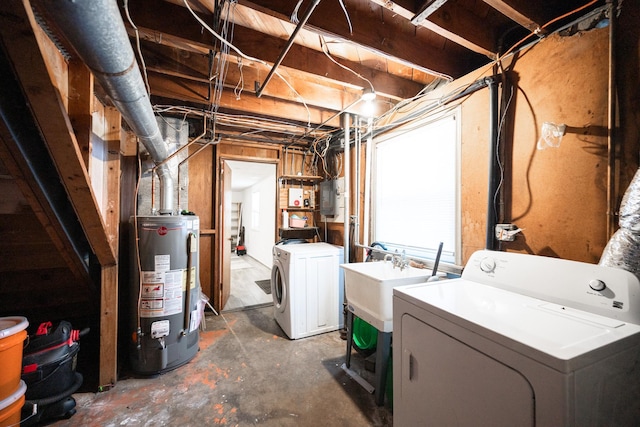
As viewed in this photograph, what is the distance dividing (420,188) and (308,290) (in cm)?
152

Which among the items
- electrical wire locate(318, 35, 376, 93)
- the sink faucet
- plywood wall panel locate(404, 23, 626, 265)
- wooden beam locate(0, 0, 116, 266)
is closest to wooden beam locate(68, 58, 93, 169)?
wooden beam locate(0, 0, 116, 266)

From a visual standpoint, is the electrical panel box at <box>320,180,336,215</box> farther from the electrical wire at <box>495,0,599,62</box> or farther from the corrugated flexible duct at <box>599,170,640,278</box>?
the corrugated flexible duct at <box>599,170,640,278</box>

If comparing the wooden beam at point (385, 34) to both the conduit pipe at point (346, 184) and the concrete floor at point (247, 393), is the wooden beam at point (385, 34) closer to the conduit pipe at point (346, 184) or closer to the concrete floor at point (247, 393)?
the conduit pipe at point (346, 184)

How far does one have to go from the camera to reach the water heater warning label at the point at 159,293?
1.98m

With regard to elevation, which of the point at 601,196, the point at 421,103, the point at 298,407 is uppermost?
the point at 421,103

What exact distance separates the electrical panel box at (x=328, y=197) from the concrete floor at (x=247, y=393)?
1.61 m

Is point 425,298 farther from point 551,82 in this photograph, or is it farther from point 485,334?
point 551,82

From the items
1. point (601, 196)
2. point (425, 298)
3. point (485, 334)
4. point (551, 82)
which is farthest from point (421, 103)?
point (485, 334)

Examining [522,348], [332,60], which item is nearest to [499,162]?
[522,348]

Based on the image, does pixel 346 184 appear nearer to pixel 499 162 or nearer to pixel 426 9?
pixel 499 162

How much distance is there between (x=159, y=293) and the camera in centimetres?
200

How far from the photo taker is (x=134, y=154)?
2516 mm

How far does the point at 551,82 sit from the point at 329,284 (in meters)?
2.34

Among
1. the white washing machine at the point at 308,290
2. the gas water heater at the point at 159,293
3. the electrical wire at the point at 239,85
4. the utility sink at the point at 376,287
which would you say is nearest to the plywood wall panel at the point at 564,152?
the utility sink at the point at 376,287
